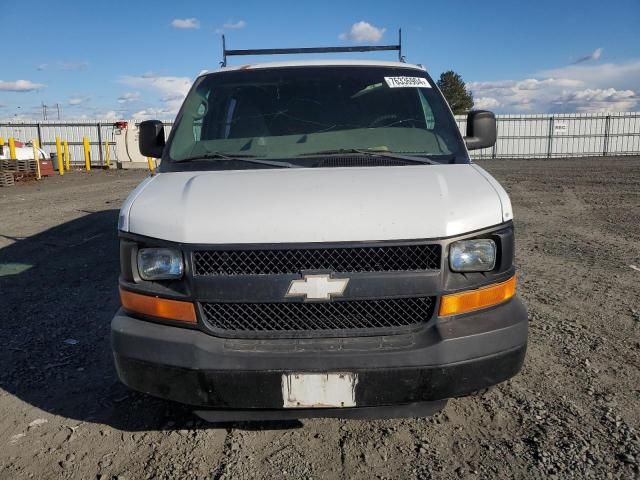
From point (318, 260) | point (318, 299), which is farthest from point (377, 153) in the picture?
point (318, 299)

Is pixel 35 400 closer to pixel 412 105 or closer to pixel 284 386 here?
pixel 284 386

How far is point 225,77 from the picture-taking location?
3861 mm

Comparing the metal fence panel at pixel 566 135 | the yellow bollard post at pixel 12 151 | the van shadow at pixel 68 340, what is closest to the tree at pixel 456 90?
the metal fence panel at pixel 566 135

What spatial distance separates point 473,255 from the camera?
2475mm

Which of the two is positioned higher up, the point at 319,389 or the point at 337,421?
the point at 319,389

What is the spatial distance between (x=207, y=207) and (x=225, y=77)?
1.74 meters

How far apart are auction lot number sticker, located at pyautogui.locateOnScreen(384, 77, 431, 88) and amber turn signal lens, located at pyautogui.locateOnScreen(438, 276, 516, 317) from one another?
1794mm

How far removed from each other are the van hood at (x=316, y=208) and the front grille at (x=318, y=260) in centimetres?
6

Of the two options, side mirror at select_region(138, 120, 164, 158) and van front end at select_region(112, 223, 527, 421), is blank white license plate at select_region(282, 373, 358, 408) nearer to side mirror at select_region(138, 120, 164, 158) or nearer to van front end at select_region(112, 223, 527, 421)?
van front end at select_region(112, 223, 527, 421)

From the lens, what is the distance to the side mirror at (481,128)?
3781 mm

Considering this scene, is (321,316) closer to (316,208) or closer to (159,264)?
(316,208)

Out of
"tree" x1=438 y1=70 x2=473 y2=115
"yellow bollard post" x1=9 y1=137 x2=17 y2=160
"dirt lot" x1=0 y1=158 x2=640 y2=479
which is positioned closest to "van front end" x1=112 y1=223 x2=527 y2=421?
"dirt lot" x1=0 y1=158 x2=640 y2=479

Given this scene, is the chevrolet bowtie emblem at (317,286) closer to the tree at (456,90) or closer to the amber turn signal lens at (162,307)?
the amber turn signal lens at (162,307)

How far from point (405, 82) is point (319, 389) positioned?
240cm
